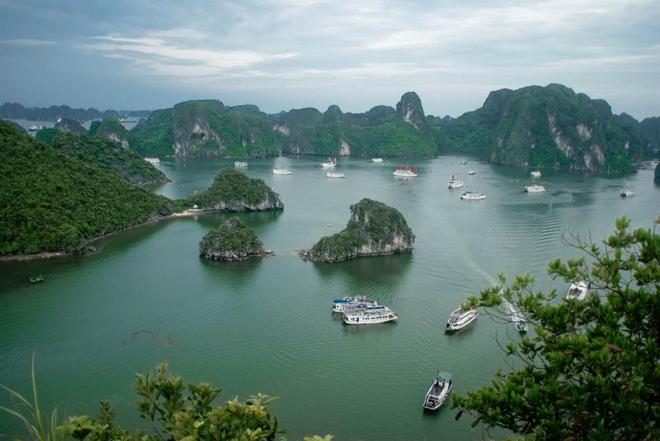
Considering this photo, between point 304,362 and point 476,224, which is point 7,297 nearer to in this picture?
point 304,362

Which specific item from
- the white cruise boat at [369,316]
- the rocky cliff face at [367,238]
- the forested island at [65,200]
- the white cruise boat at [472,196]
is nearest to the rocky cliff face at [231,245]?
the rocky cliff face at [367,238]

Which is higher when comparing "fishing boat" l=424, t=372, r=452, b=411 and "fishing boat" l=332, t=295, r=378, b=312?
"fishing boat" l=332, t=295, r=378, b=312

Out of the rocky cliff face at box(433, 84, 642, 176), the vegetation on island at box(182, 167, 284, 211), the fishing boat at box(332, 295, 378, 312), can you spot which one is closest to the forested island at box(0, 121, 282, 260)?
the vegetation on island at box(182, 167, 284, 211)

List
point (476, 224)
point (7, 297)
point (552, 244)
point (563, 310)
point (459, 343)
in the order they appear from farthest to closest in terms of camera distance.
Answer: point (476, 224)
point (552, 244)
point (7, 297)
point (459, 343)
point (563, 310)

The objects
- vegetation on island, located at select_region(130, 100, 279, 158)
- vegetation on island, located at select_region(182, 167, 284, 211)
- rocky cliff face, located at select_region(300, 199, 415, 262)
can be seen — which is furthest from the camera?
vegetation on island, located at select_region(130, 100, 279, 158)

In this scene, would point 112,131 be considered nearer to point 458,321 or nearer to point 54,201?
point 54,201

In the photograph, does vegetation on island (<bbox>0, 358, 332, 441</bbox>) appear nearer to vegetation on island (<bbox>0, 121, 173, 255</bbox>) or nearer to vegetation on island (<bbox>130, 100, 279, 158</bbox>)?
vegetation on island (<bbox>0, 121, 173, 255</bbox>)

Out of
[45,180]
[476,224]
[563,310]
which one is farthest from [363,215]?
[563,310]
